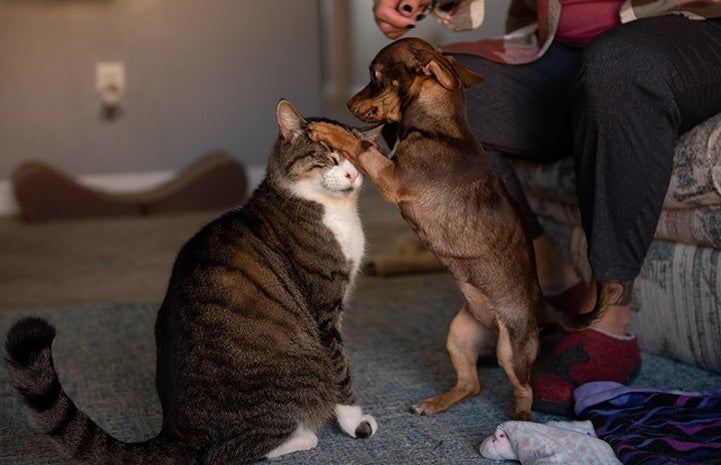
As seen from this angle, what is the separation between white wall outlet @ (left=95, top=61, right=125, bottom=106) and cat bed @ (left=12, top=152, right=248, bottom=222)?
419 mm

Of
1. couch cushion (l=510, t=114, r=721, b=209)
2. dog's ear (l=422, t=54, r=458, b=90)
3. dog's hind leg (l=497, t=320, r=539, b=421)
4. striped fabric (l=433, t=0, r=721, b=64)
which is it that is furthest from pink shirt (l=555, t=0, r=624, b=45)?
dog's hind leg (l=497, t=320, r=539, b=421)

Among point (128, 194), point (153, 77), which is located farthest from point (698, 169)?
point (153, 77)

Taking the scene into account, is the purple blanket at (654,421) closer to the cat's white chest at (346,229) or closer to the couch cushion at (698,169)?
the couch cushion at (698,169)

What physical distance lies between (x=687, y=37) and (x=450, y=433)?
0.81 m

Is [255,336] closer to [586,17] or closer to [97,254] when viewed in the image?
[586,17]

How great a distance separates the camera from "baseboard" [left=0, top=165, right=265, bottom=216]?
3.90m

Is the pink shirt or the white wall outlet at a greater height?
the pink shirt

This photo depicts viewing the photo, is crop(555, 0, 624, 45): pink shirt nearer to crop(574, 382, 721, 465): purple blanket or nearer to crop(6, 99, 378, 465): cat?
crop(6, 99, 378, 465): cat

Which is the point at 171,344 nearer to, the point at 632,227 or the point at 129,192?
the point at 632,227

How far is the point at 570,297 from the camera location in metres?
1.84

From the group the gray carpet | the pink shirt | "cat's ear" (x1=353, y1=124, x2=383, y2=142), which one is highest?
the pink shirt

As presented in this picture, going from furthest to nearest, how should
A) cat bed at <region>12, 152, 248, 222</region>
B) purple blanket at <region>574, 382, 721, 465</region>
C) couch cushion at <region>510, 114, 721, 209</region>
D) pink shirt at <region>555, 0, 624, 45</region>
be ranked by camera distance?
1. cat bed at <region>12, 152, 248, 222</region>
2. pink shirt at <region>555, 0, 624, 45</region>
3. couch cushion at <region>510, 114, 721, 209</region>
4. purple blanket at <region>574, 382, 721, 465</region>

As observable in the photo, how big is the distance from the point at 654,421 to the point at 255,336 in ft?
2.16

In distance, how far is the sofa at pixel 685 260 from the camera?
1543 millimetres
